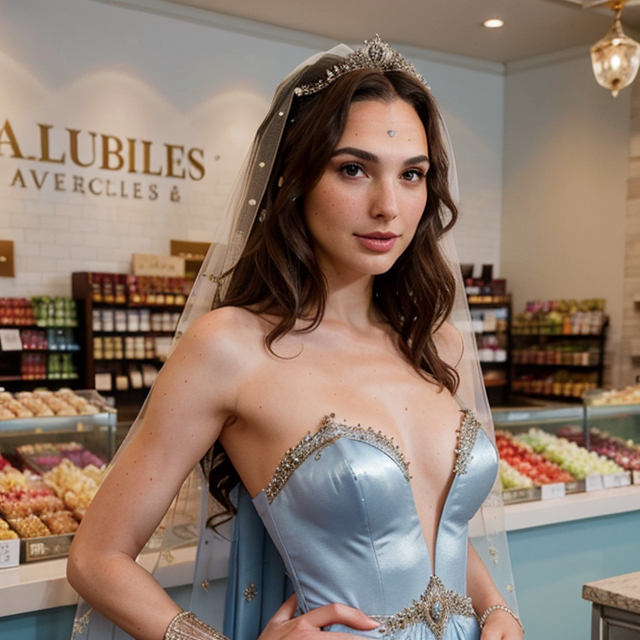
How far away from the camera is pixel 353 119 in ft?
5.33

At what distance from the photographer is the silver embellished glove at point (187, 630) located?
147 centimetres

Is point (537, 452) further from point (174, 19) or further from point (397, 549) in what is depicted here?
point (174, 19)

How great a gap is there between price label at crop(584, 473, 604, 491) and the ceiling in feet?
18.6

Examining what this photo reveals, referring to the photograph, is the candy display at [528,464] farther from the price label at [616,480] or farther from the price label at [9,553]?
the price label at [9,553]

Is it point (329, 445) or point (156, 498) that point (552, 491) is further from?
point (156, 498)

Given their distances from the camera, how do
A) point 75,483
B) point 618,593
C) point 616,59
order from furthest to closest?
point 616,59 < point 75,483 < point 618,593

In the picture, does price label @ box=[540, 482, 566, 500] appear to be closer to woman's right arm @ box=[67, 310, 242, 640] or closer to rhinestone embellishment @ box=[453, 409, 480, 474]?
rhinestone embellishment @ box=[453, 409, 480, 474]

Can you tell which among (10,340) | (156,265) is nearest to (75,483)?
(10,340)

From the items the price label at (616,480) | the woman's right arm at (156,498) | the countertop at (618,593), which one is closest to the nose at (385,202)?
the woman's right arm at (156,498)

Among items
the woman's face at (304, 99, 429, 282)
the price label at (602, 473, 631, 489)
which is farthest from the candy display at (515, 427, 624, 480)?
the woman's face at (304, 99, 429, 282)

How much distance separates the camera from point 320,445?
1.53 meters

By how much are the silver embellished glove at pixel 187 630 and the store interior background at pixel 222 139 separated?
6.60 m

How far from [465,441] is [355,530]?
321mm

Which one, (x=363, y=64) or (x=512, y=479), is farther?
(x=512, y=479)
